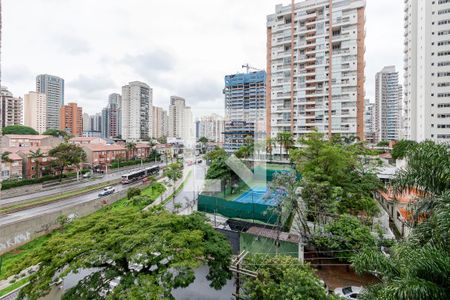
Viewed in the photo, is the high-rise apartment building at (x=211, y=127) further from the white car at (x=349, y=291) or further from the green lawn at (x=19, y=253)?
the white car at (x=349, y=291)

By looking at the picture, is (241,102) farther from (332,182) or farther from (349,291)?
(349,291)

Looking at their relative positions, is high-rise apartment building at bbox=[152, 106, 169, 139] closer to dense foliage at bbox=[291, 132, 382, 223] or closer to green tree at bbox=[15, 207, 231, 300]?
dense foliage at bbox=[291, 132, 382, 223]

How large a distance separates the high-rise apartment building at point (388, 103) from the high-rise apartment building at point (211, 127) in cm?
3744

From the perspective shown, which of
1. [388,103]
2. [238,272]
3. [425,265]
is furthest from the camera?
[388,103]

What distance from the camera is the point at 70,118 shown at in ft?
153

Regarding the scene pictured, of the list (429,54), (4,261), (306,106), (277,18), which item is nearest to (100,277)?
(4,261)

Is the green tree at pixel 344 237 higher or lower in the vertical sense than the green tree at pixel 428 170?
lower

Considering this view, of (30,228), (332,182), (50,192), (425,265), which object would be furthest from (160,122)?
(425,265)

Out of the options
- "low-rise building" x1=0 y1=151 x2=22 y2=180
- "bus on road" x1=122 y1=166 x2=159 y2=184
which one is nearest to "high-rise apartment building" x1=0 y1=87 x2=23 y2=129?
"low-rise building" x1=0 y1=151 x2=22 y2=180

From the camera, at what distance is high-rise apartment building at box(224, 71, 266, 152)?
4040 centimetres

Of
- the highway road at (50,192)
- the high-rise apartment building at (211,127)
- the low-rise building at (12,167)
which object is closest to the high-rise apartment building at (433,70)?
the highway road at (50,192)

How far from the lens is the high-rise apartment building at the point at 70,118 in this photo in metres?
45.7

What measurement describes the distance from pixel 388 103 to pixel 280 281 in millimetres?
66356

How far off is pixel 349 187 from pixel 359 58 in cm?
1946
